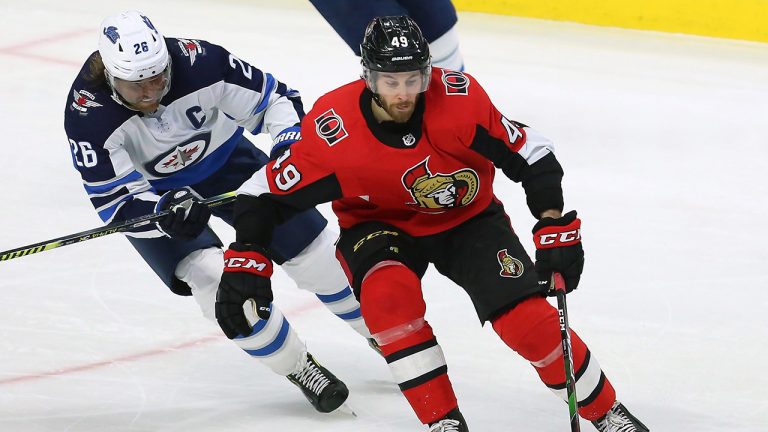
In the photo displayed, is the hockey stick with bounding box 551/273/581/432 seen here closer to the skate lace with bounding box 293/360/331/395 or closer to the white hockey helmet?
the skate lace with bounding box 293/360/331/395

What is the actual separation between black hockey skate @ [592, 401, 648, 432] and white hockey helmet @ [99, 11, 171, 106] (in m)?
1.42

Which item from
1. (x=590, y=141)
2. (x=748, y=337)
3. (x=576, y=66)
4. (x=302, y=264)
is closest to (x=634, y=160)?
(x=590, y=141)

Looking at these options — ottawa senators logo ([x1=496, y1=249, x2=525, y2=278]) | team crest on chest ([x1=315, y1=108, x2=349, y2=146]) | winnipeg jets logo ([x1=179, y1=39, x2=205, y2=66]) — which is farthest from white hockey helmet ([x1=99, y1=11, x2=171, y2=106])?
ottawa senators logo ([x1=496, y1=249, x2=525, y2=278])

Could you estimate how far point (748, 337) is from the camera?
3842mm

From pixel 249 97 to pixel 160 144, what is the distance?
0.96 feet

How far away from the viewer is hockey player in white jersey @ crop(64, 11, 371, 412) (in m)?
3.41

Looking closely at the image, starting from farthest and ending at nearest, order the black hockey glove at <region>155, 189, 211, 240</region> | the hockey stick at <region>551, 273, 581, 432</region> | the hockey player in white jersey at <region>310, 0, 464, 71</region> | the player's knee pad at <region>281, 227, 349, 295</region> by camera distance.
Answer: the hockey player in white jersey at <region>310, 0, 464, 71</region> < the player's knee pad at <region>281, 227, 349, 295</region> < the black hockey glove at <region>155, 189, 211, 240</region> < the hockey stick at <region>551, 273, 581, 432</region>

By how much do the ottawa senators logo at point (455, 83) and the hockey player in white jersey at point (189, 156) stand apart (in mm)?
526

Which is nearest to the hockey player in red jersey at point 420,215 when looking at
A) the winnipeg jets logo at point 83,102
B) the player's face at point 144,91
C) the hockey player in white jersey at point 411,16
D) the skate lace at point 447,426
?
the skate lace at point 447,426

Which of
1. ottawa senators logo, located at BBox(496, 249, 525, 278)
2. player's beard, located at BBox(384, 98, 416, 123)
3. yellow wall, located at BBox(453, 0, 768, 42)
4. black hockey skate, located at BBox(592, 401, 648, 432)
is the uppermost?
player's beard, located at BBox(384, 98, 416, 123)

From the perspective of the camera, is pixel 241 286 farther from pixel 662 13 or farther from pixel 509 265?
pixel 662 13

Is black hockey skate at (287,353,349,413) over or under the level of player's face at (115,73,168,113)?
under

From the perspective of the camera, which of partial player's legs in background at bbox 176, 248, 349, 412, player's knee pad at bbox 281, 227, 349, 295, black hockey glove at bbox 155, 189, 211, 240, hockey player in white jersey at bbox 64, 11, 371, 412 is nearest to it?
black hockey glove at bbox 155, 189, 211, 240

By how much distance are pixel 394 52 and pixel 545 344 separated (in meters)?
0.74
